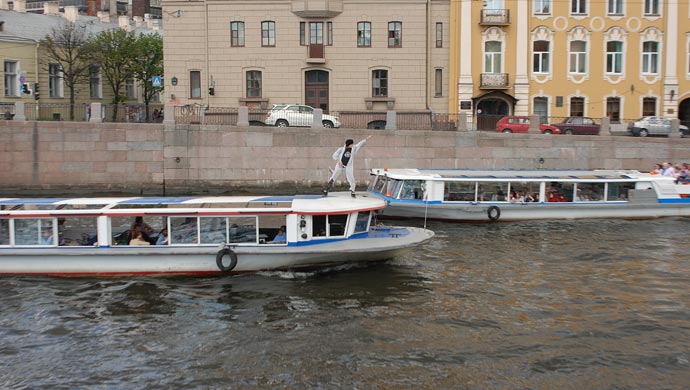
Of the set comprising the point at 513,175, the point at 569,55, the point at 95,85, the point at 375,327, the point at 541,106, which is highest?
the point at 569,55

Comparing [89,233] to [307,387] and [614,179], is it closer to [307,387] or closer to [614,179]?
[307,387]

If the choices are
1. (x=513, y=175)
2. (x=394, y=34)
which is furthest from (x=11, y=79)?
(x=513, y=175)

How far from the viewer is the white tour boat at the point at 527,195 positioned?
2411 cm

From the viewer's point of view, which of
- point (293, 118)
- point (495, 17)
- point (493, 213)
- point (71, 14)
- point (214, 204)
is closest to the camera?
point (214, 204)

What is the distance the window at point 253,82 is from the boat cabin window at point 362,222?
23858mm

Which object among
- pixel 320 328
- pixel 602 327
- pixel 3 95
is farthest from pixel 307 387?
pixel 3 95

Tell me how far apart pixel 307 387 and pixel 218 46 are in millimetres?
30782

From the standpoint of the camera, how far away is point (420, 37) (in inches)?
1558

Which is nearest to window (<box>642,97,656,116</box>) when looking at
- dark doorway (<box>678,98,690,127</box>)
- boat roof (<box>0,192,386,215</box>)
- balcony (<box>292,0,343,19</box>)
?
dark doorway (<box>678,98,690,127</box>)

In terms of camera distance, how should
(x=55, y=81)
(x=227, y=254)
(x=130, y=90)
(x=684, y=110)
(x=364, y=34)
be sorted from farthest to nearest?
(x=130, y=90) → (x=55, y=81) → (x=684, y=110) → (x=364, y=34) → (x=227, y=254)

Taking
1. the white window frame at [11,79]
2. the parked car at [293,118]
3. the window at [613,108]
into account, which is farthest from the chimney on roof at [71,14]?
the window at [613,108]

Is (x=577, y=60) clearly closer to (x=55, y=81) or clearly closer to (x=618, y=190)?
(x=618, y=190)

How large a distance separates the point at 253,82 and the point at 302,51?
9.72 feet

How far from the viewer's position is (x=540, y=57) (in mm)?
39562
